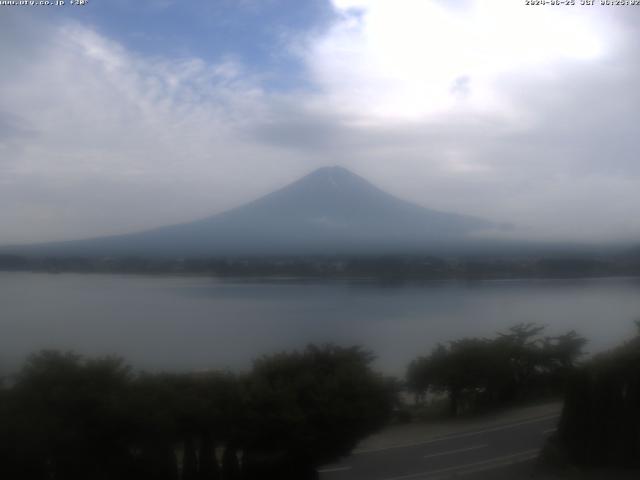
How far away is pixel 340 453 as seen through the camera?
5895 mm

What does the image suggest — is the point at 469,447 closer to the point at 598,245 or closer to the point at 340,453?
the point at 340,453

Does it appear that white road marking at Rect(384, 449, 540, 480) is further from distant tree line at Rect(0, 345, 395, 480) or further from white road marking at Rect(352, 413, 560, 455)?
distant tree line at Rect(0, 345, 395, 480)

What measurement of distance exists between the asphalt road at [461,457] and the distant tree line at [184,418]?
0.26m

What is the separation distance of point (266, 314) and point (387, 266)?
202 cm

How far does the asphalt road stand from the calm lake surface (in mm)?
975

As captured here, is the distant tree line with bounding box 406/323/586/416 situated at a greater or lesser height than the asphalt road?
greater

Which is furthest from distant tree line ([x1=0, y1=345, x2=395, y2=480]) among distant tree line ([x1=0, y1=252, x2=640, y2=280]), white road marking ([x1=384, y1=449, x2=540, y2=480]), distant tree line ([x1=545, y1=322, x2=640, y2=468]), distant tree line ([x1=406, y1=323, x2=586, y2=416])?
distant tree line ([x1=0, y1=252, x2=640, y2=280])

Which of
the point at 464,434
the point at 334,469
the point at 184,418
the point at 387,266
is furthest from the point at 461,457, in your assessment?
the point at 387,266

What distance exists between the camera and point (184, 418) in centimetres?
532

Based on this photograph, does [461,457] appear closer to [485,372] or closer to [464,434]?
[464,434]

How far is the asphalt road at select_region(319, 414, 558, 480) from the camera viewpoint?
18.2 feet

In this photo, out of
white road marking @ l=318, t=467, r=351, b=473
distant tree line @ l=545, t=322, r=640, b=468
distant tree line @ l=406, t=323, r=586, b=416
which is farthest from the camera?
distant tree line @ l=406, t=323, r=586, b=416

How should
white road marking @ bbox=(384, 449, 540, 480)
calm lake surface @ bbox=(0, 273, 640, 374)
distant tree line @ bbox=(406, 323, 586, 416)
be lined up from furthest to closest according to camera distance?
distant tree line @ bbox=(406, 323, 586, 416) → calm lake surface @ bbox=(0, 273, 640, 374) → white road marking @ bbox=(384, 449, 540, 480)

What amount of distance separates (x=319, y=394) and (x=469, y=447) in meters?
1.46
